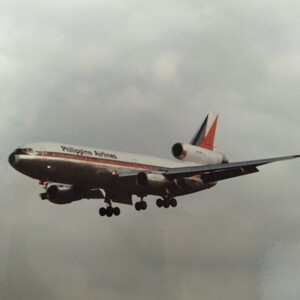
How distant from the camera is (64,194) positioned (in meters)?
60.5

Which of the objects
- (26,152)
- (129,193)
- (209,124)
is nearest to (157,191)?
(129,193)

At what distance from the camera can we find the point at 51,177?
5378cm

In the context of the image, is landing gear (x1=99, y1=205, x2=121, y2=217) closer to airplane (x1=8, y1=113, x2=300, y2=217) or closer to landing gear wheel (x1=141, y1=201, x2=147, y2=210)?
airplane (x1=8, y1=113, x2=300, y2=217)

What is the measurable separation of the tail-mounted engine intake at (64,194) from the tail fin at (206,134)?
594 inches

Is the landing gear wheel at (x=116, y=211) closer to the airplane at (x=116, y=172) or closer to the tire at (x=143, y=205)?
the airplane at (x=116, y=172)

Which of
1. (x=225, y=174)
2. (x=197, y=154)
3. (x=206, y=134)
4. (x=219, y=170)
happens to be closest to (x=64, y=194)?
(x=219, y=170)

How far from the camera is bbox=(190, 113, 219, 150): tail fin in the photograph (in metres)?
72.2

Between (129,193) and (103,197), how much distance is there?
3.53 meters

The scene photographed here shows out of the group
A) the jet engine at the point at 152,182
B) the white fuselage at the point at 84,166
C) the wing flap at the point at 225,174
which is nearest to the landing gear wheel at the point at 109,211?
the white fuselage at the point at 84,166

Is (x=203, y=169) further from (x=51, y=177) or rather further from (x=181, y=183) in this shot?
(x=51, y=177)

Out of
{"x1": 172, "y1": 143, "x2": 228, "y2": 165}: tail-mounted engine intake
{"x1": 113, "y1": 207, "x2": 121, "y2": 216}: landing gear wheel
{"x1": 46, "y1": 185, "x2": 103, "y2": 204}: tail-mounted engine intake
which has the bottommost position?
{"x1": 113, "y1": 207, "x2": 121, "y2": 216}: landing gear wheel

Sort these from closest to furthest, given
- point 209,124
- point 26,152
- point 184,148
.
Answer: point 26,152 < point 184,148 < point 209,124

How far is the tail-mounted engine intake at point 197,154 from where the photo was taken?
2608 inches

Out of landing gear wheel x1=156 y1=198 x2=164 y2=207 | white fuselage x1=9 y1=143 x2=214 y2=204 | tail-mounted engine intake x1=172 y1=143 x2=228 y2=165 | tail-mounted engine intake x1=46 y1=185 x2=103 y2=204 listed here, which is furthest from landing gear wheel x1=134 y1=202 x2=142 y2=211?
tail-mounted engine intake x1=172 y1=143 x2=228 y2=165
